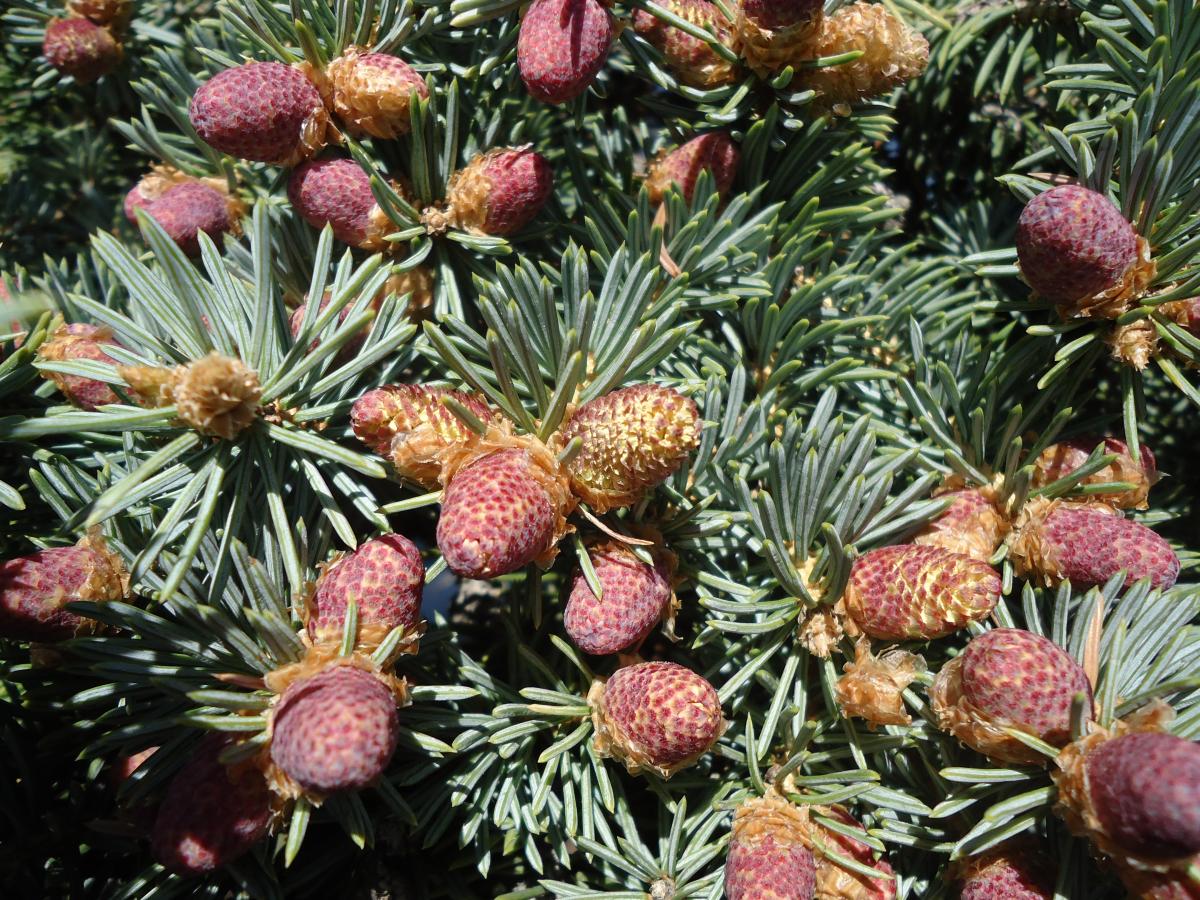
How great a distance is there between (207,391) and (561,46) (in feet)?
1.38

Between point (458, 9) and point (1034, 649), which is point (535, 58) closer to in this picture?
point (458, 9)

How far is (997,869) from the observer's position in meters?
0.67

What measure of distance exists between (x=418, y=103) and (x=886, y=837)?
75 cm

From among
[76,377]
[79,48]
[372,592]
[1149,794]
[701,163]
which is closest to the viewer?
[1149,794]

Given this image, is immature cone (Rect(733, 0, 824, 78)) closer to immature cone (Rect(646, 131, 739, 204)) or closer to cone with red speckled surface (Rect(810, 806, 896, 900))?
immature cone (Rect(646, 131, 739, 204))

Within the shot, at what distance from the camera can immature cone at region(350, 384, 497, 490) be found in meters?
0.66

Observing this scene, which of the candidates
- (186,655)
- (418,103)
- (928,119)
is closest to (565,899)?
(186,655)

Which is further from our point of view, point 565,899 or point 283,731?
point 565,899

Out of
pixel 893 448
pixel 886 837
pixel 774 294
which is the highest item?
pixel 774 294

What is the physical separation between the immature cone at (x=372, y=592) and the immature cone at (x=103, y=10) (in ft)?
2.88

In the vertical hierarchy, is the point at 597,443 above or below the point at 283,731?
above

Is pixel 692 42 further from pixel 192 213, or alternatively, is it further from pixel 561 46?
pixel 192 213

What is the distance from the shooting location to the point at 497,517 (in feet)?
1.97

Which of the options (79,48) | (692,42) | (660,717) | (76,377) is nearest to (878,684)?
(660,717)
